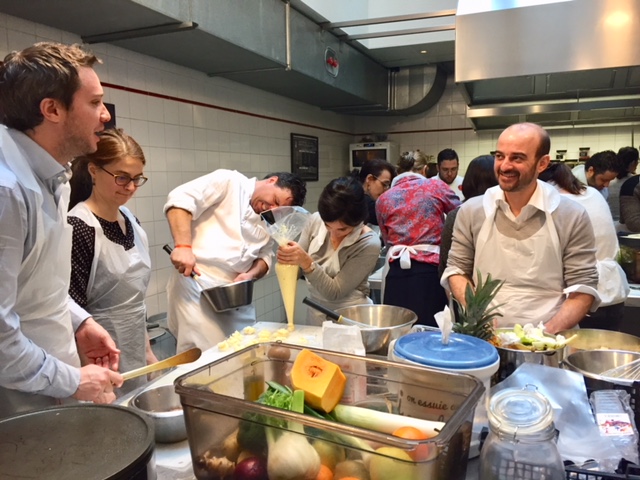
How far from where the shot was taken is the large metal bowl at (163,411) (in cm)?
118

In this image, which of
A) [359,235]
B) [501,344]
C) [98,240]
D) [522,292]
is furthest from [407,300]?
[98,240]

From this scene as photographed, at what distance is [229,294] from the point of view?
87.4 inches

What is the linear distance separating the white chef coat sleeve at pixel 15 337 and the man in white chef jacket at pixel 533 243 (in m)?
1.56

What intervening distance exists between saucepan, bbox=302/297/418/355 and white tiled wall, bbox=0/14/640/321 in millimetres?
2131

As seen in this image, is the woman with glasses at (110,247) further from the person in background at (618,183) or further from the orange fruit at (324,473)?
the person in background at (618,183)

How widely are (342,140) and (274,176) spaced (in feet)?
15.1

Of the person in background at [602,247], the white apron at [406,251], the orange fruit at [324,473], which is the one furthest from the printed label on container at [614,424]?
the white apron at [406,251]

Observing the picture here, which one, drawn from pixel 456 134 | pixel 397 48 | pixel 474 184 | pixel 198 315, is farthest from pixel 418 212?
pixel 456 134

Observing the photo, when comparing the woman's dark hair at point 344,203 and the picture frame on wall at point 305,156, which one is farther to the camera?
the picture frame on wall at point 305,156

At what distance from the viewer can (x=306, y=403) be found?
1008 millimetres

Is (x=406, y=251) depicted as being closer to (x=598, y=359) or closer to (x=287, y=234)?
(x=287, y=234)

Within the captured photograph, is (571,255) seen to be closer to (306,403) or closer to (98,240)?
(306,403)

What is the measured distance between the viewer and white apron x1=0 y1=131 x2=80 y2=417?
4.20ft

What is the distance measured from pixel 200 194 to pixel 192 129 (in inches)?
65.9
